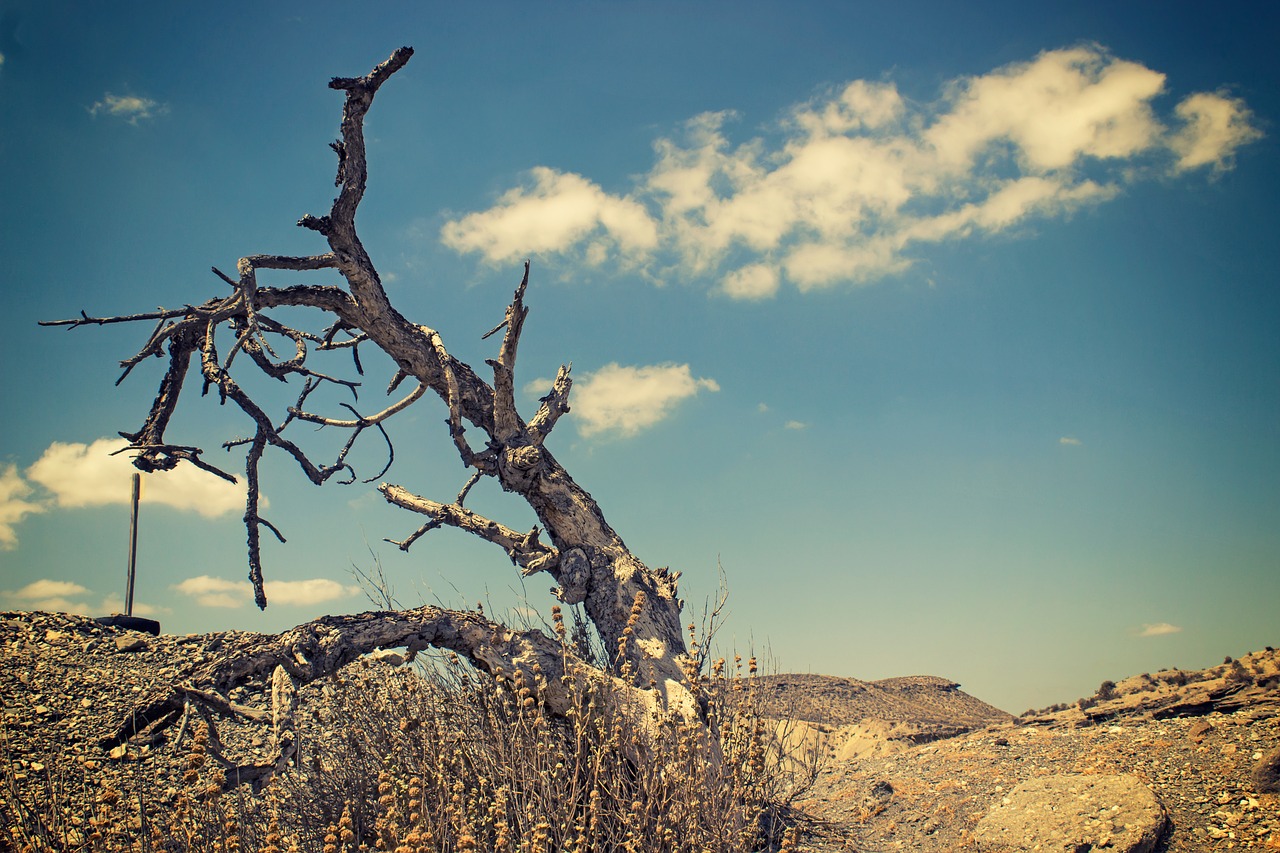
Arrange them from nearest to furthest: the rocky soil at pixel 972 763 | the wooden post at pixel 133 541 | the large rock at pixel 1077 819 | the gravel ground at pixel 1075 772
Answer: the large rock at pixel 1077 819
the rocky soil at pixel 972 763
the gravel ground at pixel 1075 772
the wooden post at pixel 133 541

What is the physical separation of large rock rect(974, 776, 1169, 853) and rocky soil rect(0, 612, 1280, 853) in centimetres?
1

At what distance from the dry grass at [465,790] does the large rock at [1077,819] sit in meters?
1.50

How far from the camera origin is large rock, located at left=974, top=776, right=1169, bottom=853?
4812 mm

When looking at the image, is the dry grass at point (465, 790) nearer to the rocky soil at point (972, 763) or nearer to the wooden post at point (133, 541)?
the rocky soil at point (972, 763)

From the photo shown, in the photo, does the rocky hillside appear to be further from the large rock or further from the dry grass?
the dry grass

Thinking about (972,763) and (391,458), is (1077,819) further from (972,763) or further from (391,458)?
(391,458)

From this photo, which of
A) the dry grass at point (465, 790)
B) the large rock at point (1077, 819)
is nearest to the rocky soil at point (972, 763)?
the large rock at point (1077, 819)

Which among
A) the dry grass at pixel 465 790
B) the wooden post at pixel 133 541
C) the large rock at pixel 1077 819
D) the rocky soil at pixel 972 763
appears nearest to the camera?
the dry grass at pixel 465 790

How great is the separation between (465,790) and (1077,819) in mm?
3845

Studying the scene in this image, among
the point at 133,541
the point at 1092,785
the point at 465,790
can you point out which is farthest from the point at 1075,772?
the point at 133,541

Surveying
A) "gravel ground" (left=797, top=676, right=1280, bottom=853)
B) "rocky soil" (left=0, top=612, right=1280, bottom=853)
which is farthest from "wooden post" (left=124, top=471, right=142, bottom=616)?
"gravel ground" (left=797, top=676, right=1280, bottom=853)

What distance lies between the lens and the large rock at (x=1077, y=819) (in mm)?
4812

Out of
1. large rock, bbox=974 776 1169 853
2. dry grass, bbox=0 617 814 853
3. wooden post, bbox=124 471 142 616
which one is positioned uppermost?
wooden post, bbox=124 471 142 616

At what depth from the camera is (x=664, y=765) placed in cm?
411
